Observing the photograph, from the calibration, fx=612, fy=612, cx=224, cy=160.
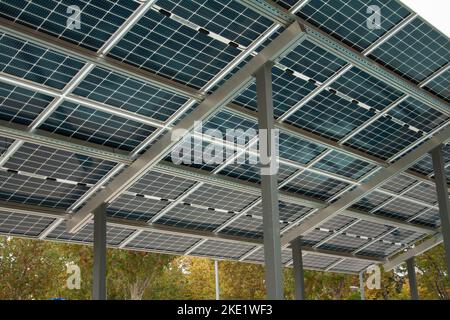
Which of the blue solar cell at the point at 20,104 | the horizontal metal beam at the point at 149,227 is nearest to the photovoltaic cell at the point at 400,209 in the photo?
the horizontal metal beam at the point at 149,227

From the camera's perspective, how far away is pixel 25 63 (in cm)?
1720

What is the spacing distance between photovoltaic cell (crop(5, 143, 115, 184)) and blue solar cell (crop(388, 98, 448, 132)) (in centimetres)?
1110

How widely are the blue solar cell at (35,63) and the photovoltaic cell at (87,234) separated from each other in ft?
32.2

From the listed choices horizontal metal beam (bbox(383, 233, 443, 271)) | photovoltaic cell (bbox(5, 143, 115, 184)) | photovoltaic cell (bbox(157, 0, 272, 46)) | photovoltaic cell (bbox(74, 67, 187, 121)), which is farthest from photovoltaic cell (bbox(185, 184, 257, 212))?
horizontal metal beam (bbox(383, 233, 443, 271))

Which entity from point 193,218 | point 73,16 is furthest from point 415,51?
point 193,218

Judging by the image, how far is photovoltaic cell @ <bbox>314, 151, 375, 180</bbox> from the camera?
25.6 meters

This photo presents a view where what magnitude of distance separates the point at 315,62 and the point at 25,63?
8998mm

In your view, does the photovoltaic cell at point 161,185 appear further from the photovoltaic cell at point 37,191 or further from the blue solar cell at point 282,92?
the blue solar cell at point 282,92

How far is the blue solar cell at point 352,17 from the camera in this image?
1775 cm

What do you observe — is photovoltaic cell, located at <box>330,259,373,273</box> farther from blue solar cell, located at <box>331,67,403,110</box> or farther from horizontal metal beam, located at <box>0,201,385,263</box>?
blue solar cell, located at <box>331,67,403,110</box>

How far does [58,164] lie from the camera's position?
22.1 m

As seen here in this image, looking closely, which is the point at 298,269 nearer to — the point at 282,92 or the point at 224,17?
the point at 282,92

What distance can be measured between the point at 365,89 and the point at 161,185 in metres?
8.97
